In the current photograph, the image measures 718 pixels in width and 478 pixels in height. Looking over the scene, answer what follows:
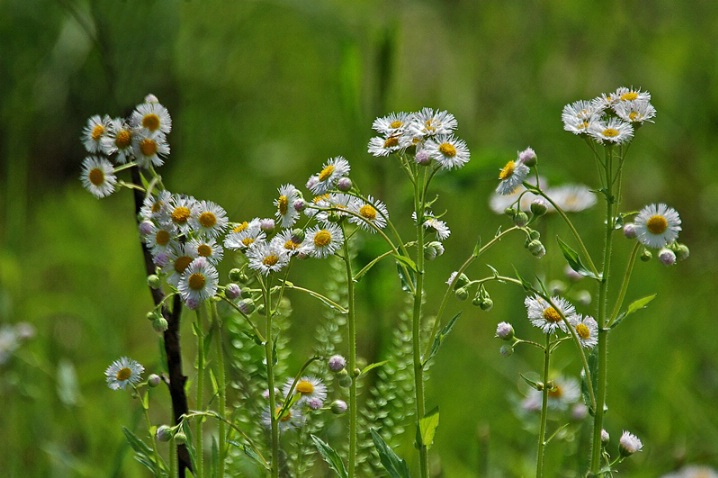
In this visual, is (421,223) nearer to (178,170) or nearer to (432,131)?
(432,131)

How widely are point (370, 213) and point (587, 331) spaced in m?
0.23

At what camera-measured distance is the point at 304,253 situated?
2.40ft

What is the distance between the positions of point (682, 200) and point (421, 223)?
77.5 inches

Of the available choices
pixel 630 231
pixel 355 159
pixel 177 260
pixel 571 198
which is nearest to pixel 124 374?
pixel 177 260

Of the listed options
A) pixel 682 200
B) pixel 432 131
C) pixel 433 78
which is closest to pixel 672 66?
pixel 682 200

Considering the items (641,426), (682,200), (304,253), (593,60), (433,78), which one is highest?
(433,78)

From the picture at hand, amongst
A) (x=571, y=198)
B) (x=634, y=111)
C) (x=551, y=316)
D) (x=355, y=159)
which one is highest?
(x=355, y=159)

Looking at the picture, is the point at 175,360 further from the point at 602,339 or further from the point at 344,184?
the point at 602,339

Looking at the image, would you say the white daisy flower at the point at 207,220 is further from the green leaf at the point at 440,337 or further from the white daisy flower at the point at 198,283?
the green leaf at the point at 440,337

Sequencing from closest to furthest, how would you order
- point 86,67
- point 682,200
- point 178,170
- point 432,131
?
point 432,131 → point 178,170 → point 682,200 → point 86,67

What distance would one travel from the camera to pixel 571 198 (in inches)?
58.1

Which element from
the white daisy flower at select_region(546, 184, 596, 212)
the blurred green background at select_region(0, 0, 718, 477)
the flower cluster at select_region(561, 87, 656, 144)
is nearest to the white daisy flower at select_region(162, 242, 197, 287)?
the flower cluster at select_region(561, 87, 656, 144)

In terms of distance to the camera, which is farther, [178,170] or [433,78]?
[433,78]

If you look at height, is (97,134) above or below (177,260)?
above
